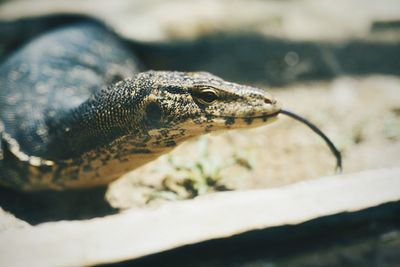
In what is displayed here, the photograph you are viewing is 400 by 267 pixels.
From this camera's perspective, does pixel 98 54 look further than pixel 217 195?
Yes

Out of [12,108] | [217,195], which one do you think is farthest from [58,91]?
[217,195]

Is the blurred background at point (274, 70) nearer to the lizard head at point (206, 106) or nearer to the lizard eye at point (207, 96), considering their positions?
the lizard head at point (206, 106)

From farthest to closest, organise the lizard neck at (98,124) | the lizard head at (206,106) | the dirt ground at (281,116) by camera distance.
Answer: the dirt ground at (281,116)
the lizard neck at (98,124)
the lizard head at (206,106)

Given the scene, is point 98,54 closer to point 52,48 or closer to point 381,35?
point 52,48

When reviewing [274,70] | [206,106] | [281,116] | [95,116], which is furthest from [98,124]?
[274,70]

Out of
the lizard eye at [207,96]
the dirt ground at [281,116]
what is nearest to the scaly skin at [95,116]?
the lizard eye at [207,96]

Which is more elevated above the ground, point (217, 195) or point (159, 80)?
point (159, 80)

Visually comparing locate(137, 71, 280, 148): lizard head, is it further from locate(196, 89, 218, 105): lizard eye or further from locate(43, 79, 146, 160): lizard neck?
locate(43, 79, 146, 160): lizard neck

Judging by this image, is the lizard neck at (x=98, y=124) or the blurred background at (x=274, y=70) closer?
the lizard neck at (x=98, y=124)
